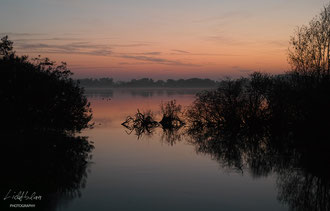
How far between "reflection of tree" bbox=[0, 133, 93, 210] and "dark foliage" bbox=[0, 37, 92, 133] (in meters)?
1.89

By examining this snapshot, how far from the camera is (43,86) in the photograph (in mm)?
29312

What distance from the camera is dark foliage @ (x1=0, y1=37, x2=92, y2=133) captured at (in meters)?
28.4

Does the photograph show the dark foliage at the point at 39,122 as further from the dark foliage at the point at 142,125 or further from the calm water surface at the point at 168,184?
the dark foliage at the point at 142,125

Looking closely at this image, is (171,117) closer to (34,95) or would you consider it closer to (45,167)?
(34,95)

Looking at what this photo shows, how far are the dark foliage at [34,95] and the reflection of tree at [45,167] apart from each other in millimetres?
1894

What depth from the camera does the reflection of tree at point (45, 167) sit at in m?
15.1

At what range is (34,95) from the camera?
1141 inches

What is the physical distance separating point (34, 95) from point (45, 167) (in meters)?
10.8

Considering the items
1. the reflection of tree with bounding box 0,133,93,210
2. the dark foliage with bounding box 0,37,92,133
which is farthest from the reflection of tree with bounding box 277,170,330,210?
the dark foliage with bounding box 0,37,92,133

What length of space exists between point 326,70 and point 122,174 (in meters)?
24.4
